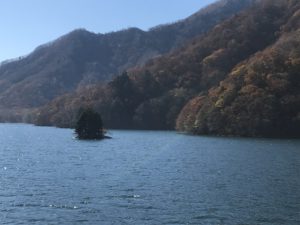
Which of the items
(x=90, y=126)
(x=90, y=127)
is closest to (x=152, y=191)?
(x=90, y=126)

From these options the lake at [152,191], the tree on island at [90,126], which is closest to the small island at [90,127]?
the tree on island at [90,126]

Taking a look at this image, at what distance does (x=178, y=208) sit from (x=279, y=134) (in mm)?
113831

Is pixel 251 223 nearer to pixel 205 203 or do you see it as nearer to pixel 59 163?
pixel 205 203

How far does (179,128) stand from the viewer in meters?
196

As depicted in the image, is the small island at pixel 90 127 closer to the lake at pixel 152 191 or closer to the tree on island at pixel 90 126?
the tree on island at pixel 90 126

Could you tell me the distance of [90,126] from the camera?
151 meters

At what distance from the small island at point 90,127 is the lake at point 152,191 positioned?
203 feet

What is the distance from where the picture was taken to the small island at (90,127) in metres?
149

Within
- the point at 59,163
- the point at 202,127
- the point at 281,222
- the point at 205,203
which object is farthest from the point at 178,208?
the point at 202,127

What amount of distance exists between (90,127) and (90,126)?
598 mm

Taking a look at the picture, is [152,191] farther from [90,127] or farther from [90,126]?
[90,127]

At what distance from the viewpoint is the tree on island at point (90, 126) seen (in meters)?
149

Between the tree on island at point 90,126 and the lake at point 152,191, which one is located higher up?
the tree on island at point 90,126

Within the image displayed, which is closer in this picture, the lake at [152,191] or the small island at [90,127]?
the lake at [152,191]
